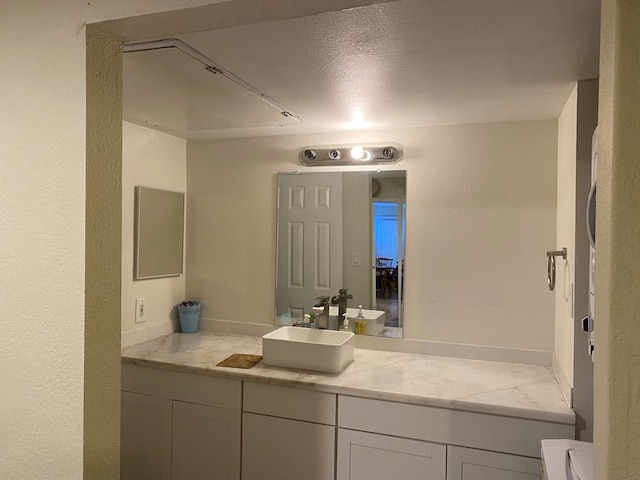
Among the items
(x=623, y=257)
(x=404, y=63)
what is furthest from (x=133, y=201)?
(x=623, y=257)

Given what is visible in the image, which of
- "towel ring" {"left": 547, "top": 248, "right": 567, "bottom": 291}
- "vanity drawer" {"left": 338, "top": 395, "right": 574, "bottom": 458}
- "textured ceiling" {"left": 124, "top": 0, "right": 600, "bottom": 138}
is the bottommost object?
"vanity drawer" {"left": 338, "top": 395, "right": 574, "bottom": 458}

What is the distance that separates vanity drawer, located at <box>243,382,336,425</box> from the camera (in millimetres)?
2104

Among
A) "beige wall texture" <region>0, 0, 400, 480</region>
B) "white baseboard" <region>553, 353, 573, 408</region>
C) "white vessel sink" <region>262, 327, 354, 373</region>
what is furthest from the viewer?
"white vessel sink" <region>262, 327, 354, 373</region>

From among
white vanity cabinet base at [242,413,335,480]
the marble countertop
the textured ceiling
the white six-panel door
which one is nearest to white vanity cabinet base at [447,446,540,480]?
the marble countertop

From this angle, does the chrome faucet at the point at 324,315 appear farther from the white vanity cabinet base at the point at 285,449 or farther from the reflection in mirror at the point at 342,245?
the white vanity cabinet base at the point at 285,449

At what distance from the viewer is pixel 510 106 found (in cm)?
212

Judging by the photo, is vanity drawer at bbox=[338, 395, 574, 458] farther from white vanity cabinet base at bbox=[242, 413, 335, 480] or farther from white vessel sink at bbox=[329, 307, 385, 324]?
white vessel sink at bbox=[329, 307, 385, 324]

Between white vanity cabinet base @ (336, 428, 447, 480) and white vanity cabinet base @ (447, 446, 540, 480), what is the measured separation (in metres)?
0.04

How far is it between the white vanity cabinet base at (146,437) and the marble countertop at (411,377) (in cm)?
22

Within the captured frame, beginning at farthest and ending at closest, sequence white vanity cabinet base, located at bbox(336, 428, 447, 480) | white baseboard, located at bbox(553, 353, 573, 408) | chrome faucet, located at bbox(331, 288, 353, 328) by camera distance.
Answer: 1. chrome faucet, located at bbox(331, 288, 353, 328)
2. white vanity cabinet base, located at bbox(336, 428, 447, 480)
3. white baseboard, located at bbox(553, 353, 573, 408)

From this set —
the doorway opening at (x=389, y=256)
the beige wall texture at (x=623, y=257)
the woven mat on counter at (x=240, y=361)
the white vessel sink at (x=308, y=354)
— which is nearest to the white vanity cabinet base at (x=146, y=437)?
the woven mat on counter at (x=240, y=361)

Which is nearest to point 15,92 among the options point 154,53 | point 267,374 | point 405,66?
point 154,53

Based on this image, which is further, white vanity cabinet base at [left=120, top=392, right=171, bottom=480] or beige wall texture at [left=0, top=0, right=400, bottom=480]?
white vanity cabinet base at [left=120, top=392, right=171, bottom=480]

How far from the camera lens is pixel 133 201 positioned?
2.63 m
